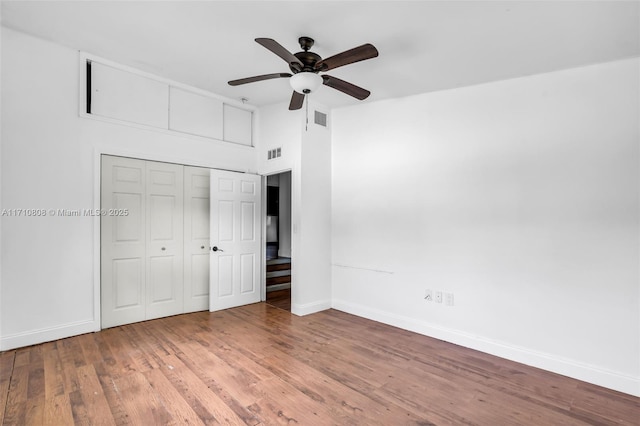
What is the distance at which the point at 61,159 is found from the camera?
3424 millimetres

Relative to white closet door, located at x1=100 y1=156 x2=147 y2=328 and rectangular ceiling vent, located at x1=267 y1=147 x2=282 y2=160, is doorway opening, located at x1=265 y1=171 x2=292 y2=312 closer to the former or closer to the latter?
rectangular ceiling vent, located at x1=267 y1=147 x2=282 y2=160

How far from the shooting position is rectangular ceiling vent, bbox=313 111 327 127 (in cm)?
461

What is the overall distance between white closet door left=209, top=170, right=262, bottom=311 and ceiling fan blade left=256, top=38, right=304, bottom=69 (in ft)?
7.80

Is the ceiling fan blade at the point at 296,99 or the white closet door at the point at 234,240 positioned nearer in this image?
the ceiling fan blade at the point at 296,99

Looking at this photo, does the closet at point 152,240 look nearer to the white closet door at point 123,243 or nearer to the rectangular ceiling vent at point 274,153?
the white closet door at point 123,243

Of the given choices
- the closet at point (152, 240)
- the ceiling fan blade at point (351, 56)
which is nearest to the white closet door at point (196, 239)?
the closet at point (152, 240)

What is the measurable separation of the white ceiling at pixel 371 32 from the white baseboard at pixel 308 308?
3.03 metres

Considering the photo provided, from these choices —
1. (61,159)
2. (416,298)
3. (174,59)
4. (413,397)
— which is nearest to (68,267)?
(61,159)

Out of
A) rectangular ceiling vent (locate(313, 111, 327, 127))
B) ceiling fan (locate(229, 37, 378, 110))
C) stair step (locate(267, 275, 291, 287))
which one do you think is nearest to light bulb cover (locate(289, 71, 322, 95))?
ceiling fan (locate(229, 37, 378, 110))

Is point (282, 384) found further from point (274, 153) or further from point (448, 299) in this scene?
point (274, 153)

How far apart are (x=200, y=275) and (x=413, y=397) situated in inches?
130

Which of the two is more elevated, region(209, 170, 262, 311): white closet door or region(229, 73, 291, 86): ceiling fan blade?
region(229, 73, 291, 86): ceiling fan blade

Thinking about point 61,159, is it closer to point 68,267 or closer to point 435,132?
point 68,267

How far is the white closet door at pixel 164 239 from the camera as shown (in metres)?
4.10
